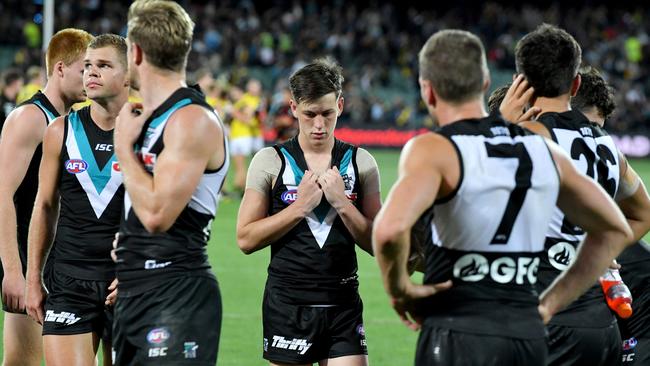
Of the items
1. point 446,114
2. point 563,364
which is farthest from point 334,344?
point 446,114

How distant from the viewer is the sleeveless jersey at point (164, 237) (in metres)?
4.35

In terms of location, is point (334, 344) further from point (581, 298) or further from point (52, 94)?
point (52, 94)

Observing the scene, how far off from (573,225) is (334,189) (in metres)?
1.32

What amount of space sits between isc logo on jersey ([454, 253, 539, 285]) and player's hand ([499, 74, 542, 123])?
969 millimetres

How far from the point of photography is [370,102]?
35250 mm

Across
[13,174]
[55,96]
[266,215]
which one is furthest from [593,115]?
[13,174]

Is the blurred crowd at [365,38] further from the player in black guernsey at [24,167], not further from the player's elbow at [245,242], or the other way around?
the player's elbow at [245,242]

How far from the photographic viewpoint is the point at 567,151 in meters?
4.68

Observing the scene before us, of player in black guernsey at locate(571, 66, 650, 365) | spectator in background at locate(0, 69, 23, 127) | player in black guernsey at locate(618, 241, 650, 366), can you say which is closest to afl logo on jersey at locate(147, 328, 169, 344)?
player in black guernsey at locate(571, 66, 650, 365)

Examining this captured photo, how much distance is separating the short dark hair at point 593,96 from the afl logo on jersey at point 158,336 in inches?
98.9

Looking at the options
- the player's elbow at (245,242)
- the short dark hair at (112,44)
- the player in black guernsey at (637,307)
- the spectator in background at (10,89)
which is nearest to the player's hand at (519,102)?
the player in black guernsey at (637,307)

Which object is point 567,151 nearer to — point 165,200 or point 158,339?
point 165,200

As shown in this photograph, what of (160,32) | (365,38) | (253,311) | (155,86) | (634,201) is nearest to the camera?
(160,32)

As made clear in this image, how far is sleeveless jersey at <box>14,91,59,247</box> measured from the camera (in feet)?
19.2
